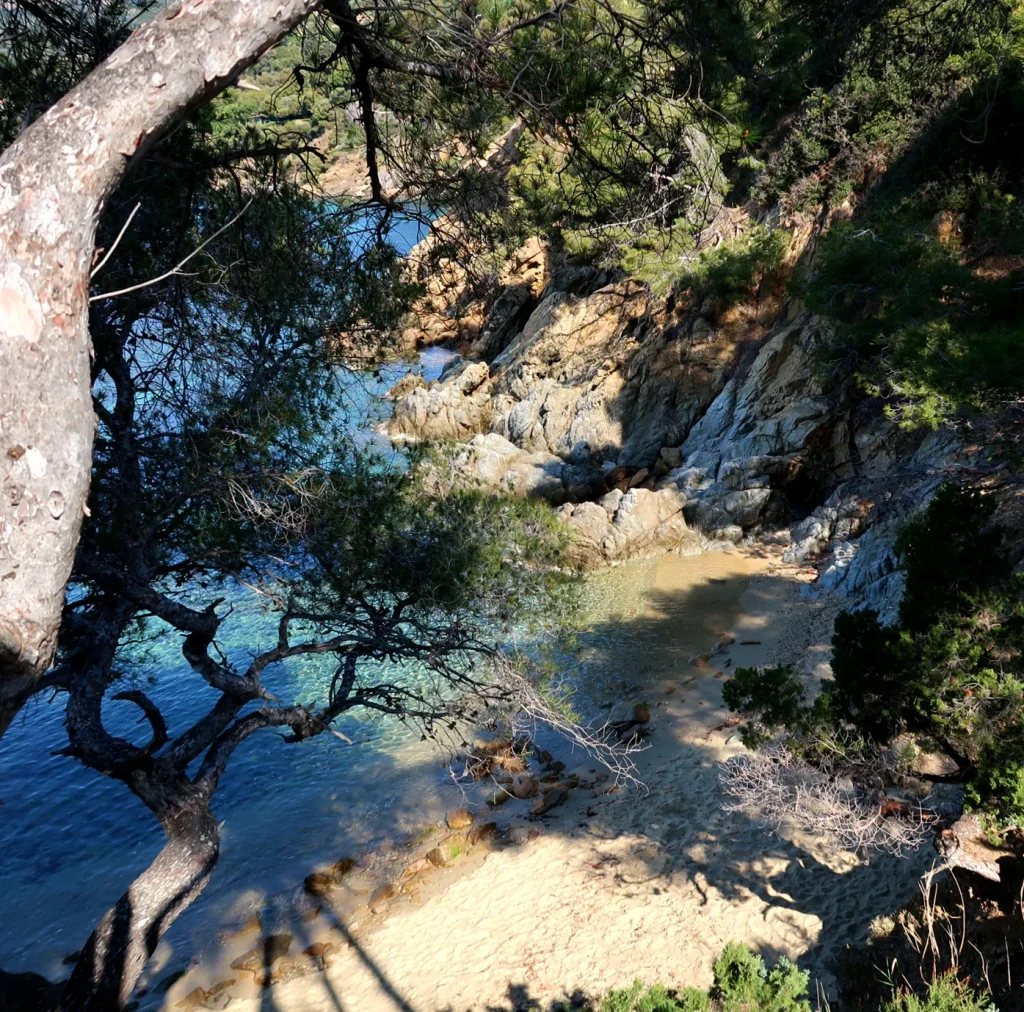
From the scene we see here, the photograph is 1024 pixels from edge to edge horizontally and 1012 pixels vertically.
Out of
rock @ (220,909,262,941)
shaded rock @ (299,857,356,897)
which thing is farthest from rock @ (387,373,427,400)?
rock @ (220,909,262,941)

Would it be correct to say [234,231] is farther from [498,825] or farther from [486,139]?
[498,825]

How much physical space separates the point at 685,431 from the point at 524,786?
45.6 ft

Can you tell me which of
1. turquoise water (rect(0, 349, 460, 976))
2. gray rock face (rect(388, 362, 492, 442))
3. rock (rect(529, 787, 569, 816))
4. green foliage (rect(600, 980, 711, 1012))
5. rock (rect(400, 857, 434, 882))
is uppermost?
gray rock face (rect(388, 362, 492, 442))

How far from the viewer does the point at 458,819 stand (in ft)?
37.9

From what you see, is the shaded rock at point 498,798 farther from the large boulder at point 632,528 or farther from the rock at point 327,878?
the large boulder at point 632,528

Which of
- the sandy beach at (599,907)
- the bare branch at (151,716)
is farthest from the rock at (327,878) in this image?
the bare branch at (151,716)

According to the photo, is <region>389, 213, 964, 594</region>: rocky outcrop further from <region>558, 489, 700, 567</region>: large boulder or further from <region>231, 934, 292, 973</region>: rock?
<region>231, 934, 292, 973</region>: rock

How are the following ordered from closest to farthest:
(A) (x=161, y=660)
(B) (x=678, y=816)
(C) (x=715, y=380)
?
(B) (x=678, y=816), (A) (x=161, y=660), (C) (x=715, y=380)

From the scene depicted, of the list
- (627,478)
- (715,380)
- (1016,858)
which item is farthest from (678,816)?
(715,380)

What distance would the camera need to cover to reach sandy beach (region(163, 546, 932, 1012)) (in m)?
7.89

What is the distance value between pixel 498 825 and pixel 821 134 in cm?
1955

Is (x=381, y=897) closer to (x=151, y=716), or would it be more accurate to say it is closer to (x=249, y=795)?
(x=249, y=795)

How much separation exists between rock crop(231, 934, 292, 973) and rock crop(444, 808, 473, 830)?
8.78ft

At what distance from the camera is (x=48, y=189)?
2.23m
